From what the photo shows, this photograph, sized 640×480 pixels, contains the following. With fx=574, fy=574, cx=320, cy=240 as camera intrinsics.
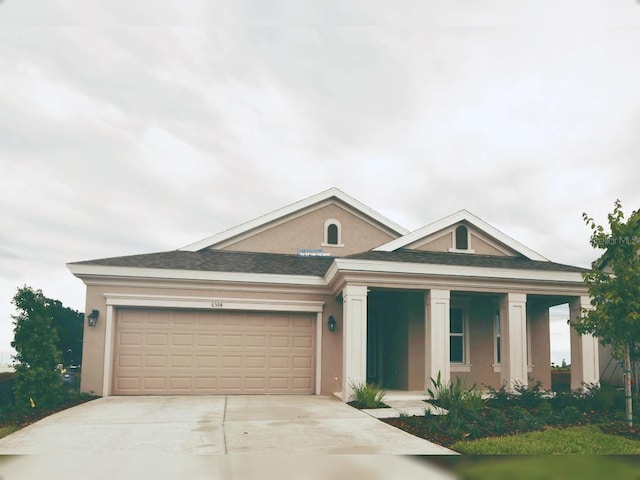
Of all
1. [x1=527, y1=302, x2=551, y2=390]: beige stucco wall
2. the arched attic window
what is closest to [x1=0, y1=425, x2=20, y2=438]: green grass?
the arched attic window

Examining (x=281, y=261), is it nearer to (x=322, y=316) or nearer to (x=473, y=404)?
(x=322, y=316)

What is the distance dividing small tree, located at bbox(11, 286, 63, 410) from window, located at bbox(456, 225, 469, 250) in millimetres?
11133

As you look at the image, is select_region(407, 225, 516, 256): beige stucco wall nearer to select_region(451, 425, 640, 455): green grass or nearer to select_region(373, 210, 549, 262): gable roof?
select_region(373, 210, 549, 262): gable roof

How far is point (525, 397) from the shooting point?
12461 mm

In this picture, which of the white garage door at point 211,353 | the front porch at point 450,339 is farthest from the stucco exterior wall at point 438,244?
the white garage door at point 211,353

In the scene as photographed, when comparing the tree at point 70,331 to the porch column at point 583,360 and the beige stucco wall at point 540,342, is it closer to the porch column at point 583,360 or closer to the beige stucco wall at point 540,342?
the beige stucco wall at point 540,342

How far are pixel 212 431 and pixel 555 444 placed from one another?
5252 millimetres

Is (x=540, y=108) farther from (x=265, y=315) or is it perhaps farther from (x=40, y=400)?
(x=40, y=400)

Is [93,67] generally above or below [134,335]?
above

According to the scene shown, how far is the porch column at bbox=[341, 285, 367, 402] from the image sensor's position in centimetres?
1357

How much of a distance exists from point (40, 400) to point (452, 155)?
13222 millimetres

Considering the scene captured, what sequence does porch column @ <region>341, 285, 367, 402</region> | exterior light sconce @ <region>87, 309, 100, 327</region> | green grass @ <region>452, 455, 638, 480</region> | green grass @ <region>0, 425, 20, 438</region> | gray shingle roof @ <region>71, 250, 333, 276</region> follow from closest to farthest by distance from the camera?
green grass @ <region>452, 455, 638, 480</region> → green grass @ <region>0, 425, 20, 438</region> → porch column @ <region>341, 285, 367, 402</region> → exterior light sconce @ <region>87, 309, 100, 327</region> → gray shingle roof @ <region>71, 250, 333, 276</region>

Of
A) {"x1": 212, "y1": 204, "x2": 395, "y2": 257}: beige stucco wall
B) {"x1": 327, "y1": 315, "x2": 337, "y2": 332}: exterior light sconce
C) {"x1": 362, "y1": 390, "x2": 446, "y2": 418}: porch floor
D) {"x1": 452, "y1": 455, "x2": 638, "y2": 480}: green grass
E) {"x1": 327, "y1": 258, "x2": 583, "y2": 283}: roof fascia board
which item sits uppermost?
{"x1": 212, "y1": 204, "x2": 395, "y2": 257}: beige stucco wall

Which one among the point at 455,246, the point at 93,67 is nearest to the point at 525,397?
the point at 455,246
